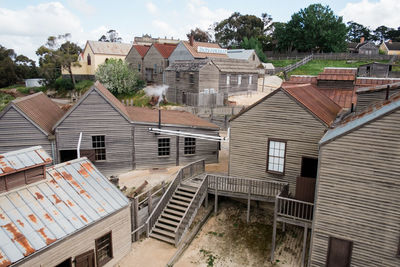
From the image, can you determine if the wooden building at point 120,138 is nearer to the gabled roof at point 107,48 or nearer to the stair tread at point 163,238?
the stair tread at point 163,238

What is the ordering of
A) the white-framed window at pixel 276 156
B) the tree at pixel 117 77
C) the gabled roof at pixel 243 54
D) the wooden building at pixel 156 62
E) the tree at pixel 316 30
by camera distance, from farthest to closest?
the tree at pixel 316 30 → the gabled roof at pixel 243 54 → the wooden building at pixel 156 62 → the tree at pixel 117 77 → the white-framed window at pixel 276 156

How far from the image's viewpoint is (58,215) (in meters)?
11.6

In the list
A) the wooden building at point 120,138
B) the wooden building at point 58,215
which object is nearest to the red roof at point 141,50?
the wooden building at point 120,138

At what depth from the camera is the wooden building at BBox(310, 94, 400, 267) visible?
10.5 metres

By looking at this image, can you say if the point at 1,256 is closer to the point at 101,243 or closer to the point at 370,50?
the point at 101,243

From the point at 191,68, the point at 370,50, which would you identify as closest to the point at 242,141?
the point at 191,68

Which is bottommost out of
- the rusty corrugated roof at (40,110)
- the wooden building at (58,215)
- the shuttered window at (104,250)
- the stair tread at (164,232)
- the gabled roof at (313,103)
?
the stair tread at (164,232)

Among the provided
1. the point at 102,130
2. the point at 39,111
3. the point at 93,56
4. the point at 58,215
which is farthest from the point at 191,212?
the point at 93,56

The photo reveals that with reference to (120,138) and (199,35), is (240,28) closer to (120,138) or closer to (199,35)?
(199,35)

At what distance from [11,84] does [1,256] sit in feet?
289

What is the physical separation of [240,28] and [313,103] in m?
87.8

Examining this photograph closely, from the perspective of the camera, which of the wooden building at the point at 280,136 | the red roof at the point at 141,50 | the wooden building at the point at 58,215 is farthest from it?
the red roof at the point at 141,50

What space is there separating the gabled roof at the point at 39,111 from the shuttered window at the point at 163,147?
25.4ft

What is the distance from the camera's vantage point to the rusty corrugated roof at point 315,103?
1565 cm
